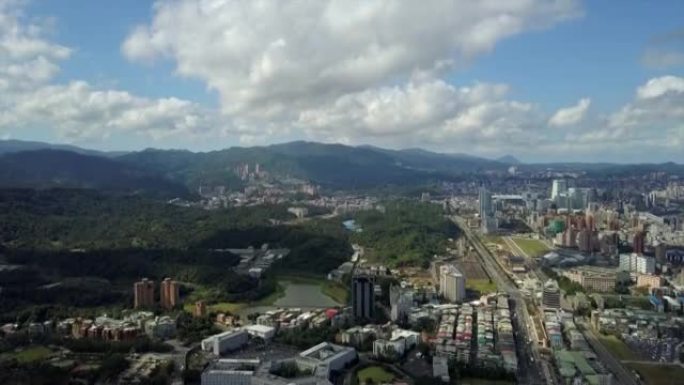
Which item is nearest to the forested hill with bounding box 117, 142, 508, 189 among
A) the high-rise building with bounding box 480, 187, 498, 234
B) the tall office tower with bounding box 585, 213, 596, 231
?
the high-rise building with bounding box 480, 187, 498, 234

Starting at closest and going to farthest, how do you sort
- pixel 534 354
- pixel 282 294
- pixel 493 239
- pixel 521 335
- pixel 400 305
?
pixel 534 354 < pixel 521 335 < pixel 400 305 < pixel 282 294 < pixel 493 239

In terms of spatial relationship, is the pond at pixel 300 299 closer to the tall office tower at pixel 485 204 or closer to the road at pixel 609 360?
the road at pixel 609 360

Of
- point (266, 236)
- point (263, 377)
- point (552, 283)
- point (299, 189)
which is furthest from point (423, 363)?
point (299, 189)

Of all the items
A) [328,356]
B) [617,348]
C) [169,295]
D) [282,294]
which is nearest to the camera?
[328,356]

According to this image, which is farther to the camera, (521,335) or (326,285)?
(326,285)

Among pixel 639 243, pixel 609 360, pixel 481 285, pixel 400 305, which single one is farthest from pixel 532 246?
pixel 609 360

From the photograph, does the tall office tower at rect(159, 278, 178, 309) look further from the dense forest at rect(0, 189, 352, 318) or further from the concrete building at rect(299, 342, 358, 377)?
the concrete building at rect(299, 342, 358, 377)

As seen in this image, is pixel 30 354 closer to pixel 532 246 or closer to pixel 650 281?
pixel 650 281
